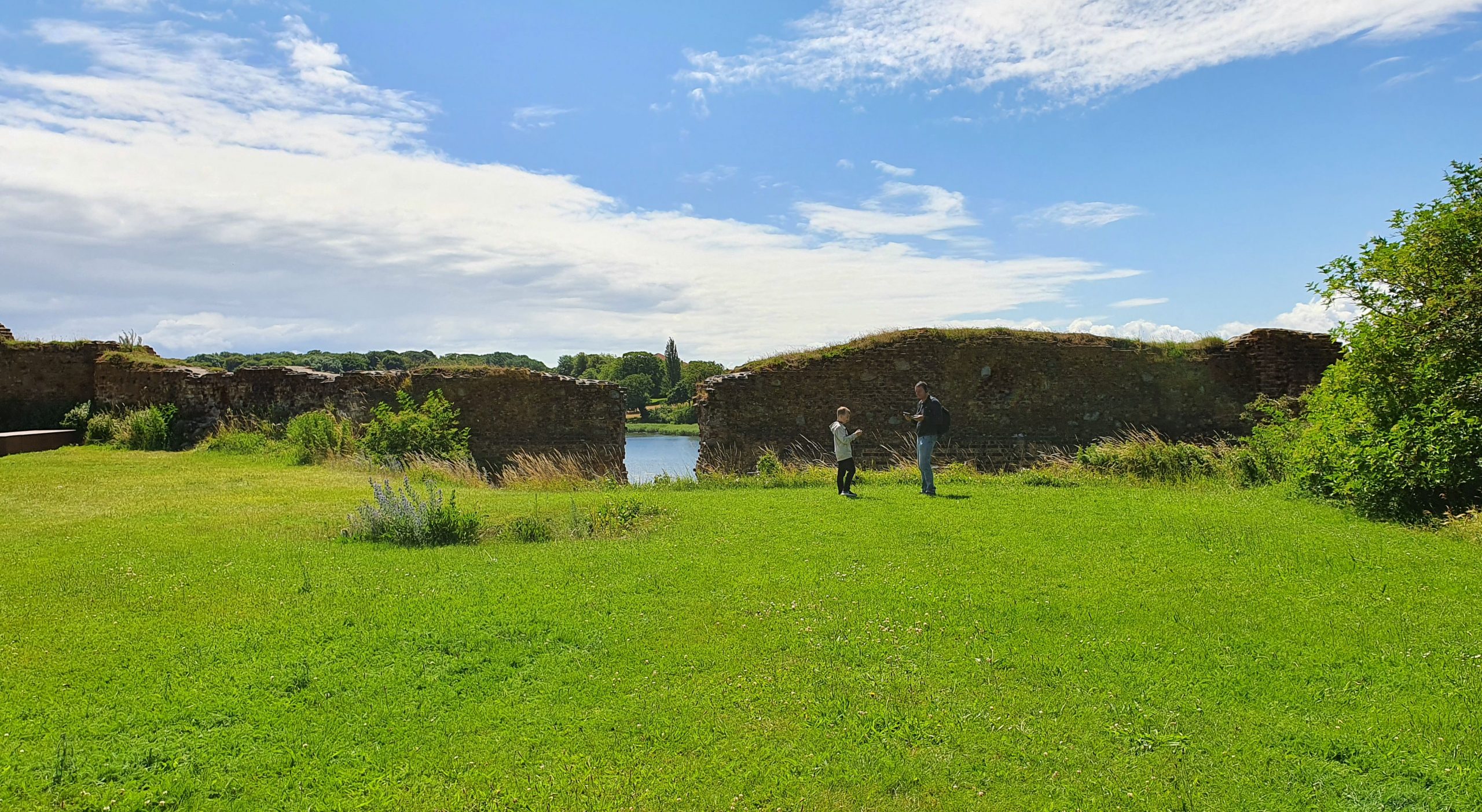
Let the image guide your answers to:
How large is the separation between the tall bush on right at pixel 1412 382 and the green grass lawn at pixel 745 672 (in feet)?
3.82

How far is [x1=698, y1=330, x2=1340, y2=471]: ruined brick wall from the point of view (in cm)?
2005

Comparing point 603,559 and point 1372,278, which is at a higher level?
point 1372,278

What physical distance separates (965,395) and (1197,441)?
5.80m

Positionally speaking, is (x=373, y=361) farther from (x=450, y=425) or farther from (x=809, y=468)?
(x=809, y=468)

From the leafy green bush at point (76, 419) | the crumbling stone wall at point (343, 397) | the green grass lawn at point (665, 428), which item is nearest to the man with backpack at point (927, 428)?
the crumbling stone wall at point (343, 397)

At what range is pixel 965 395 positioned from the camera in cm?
2073

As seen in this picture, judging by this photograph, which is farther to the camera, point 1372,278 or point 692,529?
point 1372,278

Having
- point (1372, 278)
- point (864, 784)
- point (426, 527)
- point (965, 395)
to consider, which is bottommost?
point (864, 784)

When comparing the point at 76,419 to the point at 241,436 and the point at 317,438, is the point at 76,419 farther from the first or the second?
the point at 317,438

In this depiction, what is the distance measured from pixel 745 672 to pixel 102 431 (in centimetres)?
2031

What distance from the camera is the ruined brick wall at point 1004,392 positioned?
20047 millimetres

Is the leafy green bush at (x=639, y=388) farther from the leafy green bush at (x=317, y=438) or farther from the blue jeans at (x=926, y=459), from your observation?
the blue jeans at (x=926, y=459)

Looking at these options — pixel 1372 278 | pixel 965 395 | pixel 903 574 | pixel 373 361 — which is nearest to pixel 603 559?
pixel 903 574

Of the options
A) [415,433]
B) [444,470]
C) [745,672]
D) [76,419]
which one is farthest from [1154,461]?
[76,419]
